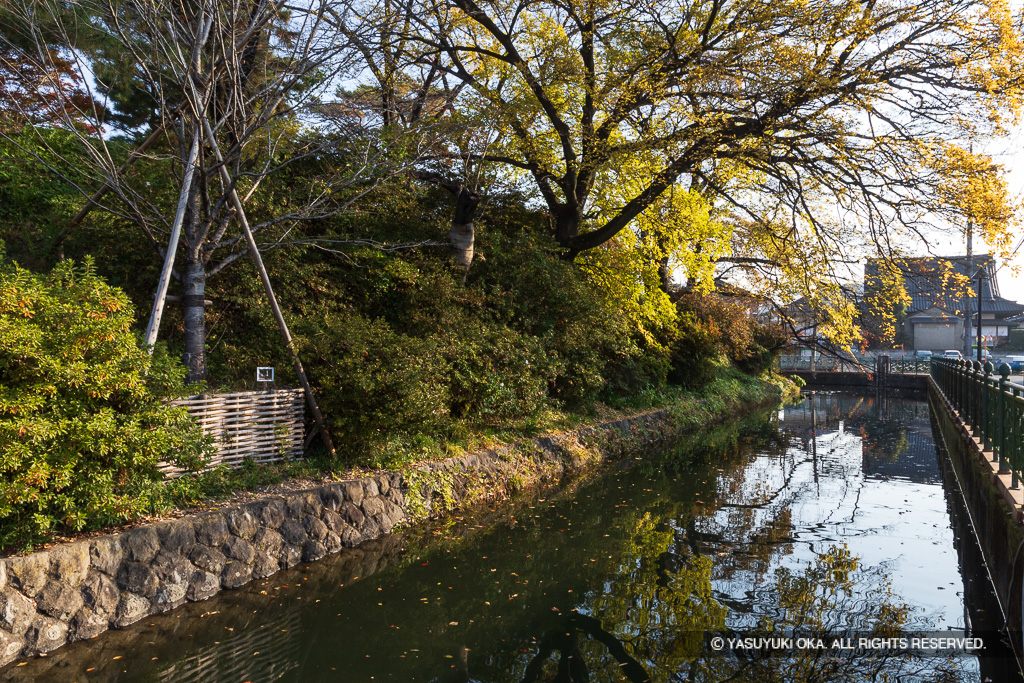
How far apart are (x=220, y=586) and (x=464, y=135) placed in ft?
28.8

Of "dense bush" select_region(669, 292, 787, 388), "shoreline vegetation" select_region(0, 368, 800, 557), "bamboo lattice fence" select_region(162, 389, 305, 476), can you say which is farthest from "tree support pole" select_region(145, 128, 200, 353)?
"dense bush" select_region(669, 292, 787, 388)

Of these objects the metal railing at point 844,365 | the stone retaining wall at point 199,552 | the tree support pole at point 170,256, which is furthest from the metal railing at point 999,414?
the metal railing at point 844,365

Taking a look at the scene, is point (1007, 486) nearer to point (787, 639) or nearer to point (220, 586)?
point (787, 639)

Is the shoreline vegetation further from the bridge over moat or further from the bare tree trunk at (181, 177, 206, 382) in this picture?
the bridge over moat

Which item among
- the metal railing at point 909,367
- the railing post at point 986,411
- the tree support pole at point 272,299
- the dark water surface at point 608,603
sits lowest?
the metal railing at point 909,367

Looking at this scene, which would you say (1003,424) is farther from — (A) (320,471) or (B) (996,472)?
(A) (320,471)

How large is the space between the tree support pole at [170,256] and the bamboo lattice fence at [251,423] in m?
0.79

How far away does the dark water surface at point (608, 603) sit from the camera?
4.84 meters

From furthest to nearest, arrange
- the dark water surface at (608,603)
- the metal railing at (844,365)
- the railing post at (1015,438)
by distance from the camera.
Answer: the metal railing at (844,365) < the railing post at (1015,438) < the dark water surface at (608,603)

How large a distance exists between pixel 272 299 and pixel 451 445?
343 cm

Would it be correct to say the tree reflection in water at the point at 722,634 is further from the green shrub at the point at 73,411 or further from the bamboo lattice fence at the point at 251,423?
the bamboo lattice fence at the point at 251,423

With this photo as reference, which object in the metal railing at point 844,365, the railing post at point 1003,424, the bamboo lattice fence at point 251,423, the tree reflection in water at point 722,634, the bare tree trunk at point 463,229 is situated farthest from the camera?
the metal railing at point 844,365

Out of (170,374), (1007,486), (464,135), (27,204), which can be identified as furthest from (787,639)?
(27,204)

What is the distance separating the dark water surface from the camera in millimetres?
4836
